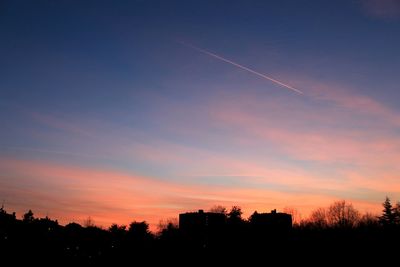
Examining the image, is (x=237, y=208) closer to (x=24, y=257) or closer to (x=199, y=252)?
(x=199, y=252)

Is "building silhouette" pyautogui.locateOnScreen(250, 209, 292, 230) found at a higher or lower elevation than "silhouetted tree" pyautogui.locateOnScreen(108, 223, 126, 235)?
→ higher

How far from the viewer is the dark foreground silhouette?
5441 cm

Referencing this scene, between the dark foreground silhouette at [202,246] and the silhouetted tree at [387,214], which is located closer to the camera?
the dark foreground silhouette at [202,246]

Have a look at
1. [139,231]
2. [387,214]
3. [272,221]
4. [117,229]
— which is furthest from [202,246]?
[387,214]

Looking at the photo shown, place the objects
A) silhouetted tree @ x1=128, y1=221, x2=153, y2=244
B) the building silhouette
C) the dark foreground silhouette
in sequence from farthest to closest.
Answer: silhouetted tree @ x1=128, y1=221, x2=153, y2=244
the building silhouette
the dark foreground silhouette

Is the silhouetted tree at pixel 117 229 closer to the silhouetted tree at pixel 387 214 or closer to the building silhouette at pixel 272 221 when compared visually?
the building silhouette at pixel 272 221

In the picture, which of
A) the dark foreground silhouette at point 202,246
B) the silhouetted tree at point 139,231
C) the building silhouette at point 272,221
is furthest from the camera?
the silhouetted tree at point 139,231

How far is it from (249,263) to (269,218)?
9.32 metres

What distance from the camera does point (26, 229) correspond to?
5884 cm

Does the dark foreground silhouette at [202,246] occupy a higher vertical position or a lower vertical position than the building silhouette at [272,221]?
lower

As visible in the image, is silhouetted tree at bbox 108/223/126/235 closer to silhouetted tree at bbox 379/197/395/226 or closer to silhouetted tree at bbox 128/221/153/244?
silhouetted tree at bbox 128/221/153/244

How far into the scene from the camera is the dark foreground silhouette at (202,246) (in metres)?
54.4

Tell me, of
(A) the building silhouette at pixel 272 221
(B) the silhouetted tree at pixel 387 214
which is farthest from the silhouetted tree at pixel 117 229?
(B) the silhouetted tree at pixel 387 214

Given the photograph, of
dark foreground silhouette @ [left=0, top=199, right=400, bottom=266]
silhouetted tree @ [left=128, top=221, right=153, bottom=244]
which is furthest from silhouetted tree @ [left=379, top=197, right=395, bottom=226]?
silhouetted tree @ [left=128, top=221, right=153, bottom=244]
